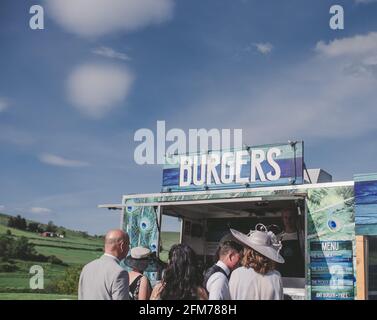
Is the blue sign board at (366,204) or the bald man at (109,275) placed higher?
the blue sign board at (366,204)

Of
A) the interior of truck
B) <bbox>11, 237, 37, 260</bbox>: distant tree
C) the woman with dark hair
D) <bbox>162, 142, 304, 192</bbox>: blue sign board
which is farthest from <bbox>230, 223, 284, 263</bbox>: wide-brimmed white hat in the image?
<bbox>11, 237, 37, 260</bbox>: distant tree

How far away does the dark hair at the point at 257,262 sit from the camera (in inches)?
208

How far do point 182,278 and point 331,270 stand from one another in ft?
24.0

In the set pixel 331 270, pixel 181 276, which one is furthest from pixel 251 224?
pixel 181 276

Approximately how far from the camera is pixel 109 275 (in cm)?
487

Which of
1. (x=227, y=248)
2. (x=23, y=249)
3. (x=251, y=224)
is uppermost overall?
(x=251, y=224)

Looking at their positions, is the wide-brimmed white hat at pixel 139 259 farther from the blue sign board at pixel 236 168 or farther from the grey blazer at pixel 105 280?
the blue sign board at pixel 236 168

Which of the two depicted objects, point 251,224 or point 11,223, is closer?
point 251,224

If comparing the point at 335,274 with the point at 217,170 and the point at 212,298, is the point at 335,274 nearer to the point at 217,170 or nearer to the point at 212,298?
the point at 217,170

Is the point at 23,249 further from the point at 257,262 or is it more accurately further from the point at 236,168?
the point at 257,262

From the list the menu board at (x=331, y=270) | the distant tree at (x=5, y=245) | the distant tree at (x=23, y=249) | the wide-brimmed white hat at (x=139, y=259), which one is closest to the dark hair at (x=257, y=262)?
the wide-brimmed white hat at (x=139, y=259)

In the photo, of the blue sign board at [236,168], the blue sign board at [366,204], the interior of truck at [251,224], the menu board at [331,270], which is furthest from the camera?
the interior of truck at [251,224]
